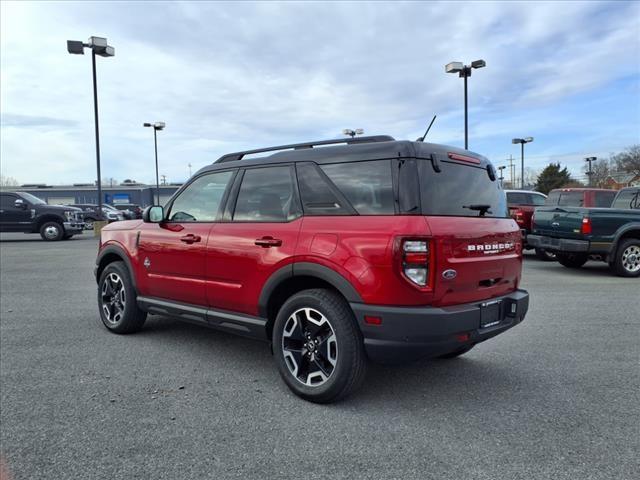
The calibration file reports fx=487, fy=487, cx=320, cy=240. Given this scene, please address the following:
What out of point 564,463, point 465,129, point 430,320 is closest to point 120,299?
point 430,320

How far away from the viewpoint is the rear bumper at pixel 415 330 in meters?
3.03

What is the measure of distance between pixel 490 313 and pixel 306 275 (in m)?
1.32

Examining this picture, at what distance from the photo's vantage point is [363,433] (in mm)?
3018

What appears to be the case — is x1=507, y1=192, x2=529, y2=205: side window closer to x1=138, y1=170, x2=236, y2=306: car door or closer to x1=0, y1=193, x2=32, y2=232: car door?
x1=138, y1=170, x2=236, y2=306: car door

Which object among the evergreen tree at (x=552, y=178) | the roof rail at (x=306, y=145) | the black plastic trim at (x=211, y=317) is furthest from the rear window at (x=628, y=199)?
the evergreen tree at (x=552, y=178)

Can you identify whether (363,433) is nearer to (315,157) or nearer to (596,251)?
(315,157)

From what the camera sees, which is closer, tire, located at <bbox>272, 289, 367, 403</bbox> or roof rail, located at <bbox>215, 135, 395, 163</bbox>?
tire, located at <bbox>272, 289, 367, 403</bbox>

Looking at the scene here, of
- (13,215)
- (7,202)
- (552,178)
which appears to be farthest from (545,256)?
(552,178)

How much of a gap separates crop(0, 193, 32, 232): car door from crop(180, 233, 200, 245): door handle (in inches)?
672

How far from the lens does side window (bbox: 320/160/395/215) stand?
10.7 ft

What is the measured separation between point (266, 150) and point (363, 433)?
247 cm

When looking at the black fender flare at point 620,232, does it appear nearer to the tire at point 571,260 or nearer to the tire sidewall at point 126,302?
the tire at point 571,260

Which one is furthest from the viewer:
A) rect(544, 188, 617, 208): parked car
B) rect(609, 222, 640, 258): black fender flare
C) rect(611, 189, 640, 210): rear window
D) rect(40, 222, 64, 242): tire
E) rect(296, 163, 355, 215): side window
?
rect(40, 222, 64, 242): tire

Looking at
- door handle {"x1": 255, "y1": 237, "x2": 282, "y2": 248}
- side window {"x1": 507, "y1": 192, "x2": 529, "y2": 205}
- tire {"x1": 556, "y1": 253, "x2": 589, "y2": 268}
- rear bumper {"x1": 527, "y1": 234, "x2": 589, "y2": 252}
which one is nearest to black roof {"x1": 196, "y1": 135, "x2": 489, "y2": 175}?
door handle {"x1": 255, "y1": 237, "x2": 282, "y2": 248}
